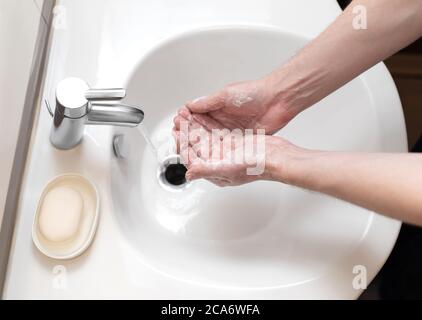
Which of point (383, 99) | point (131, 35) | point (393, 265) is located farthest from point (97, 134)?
point (393, 265)

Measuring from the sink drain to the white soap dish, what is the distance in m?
0.19

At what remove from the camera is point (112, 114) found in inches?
20.6

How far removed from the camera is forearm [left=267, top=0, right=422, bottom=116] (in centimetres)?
57

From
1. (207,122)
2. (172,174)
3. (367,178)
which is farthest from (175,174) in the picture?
(367,178)

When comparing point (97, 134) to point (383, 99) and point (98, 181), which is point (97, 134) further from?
point (383, 99)

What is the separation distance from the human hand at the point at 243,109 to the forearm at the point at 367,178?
0.15 metres

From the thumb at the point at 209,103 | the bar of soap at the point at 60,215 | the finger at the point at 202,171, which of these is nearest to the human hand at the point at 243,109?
the thumb at the point at 209,103

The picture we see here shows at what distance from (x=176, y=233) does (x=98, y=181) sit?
170 mm

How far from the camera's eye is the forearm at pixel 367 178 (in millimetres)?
400

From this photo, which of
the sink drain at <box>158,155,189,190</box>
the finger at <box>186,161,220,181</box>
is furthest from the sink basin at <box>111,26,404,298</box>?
the finger at <box>186,161,220,181</box>

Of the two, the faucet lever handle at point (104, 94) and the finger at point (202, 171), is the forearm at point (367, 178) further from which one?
the faucet lever handle at point (104, 94)

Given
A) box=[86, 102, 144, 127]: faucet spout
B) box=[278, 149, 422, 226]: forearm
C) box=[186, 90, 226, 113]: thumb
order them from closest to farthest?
box=[278, 149, 422, 226]: forearm
box=[86, 102, 144, 127]: faucet spout
box=[186, 90, 226, 113]: thumb

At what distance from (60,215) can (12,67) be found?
197 mm

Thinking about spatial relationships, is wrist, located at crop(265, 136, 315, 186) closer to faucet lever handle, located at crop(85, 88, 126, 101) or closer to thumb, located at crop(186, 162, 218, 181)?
thumb, located at crop(186, 162, 218, 181)
